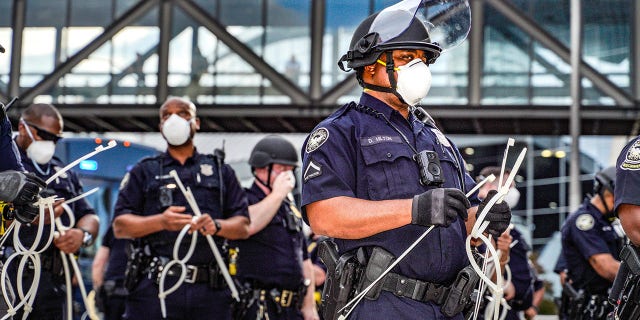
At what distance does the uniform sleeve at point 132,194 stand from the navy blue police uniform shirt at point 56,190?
1.66 feet

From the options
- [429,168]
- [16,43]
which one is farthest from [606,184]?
[16,43]

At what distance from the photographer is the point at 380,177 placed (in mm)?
5016

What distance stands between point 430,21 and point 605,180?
12.4 feet

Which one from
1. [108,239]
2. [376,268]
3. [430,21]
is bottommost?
[108,239]

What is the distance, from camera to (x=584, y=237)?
29.0ft

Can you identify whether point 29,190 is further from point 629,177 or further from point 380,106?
point 629,177

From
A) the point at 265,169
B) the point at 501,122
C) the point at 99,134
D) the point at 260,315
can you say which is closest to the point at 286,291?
the point at 260,315

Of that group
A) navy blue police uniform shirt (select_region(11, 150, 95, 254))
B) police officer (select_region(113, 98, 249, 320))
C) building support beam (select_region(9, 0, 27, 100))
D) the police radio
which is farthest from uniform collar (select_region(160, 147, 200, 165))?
building support beam (select_region(9, 0, 27, 100))

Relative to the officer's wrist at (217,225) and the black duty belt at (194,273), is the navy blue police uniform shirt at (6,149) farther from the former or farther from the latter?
the officer's wrist at (217,225)

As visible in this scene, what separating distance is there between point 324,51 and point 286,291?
1688 cm

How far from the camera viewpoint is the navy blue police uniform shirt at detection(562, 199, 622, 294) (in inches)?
347

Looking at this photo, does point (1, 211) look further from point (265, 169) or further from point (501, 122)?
point (501, 122)

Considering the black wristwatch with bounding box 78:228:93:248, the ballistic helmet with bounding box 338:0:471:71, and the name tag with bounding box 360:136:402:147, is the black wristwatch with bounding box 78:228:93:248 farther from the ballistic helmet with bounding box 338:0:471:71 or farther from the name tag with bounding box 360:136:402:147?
the name tag with bounding box 360:136:402:147

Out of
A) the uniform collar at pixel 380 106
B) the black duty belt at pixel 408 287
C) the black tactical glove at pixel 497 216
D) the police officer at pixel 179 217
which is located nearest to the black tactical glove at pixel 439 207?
the black tactical glove at pixel 497 216
